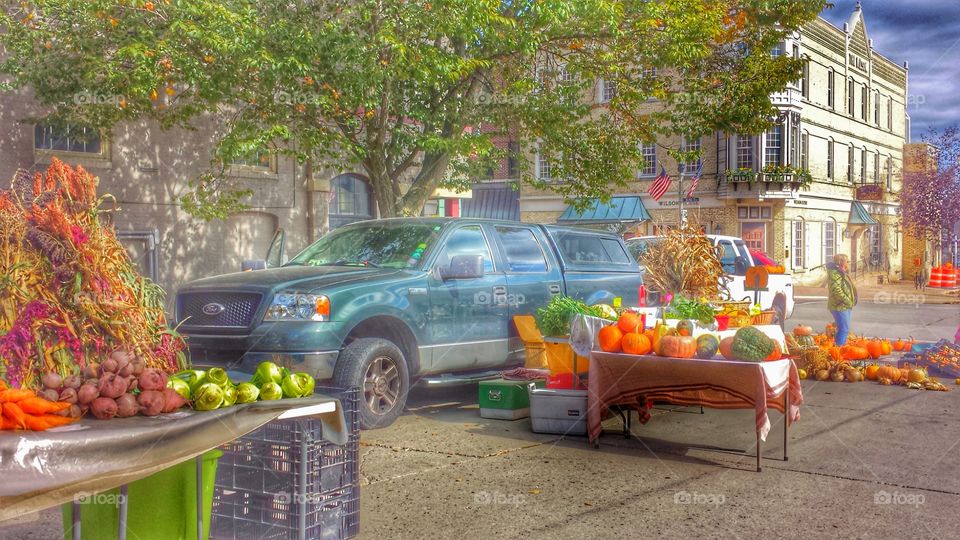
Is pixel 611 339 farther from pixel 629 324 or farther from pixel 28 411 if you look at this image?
pixel 28 411

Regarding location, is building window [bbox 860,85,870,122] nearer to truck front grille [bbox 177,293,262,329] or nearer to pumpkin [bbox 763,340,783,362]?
pumpkin [bbox 763,340,783,362]

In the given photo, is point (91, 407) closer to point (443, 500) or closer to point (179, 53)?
point (443, 500)

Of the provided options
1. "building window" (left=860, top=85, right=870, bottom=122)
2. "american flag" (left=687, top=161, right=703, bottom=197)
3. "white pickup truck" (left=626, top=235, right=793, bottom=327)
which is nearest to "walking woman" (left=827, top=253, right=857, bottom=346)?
"white pickup truck" (left=626, top=235, right=793, bottom=327)

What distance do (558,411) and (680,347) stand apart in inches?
61.7

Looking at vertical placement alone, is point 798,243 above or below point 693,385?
above

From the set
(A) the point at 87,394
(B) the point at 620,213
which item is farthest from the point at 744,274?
(B) the point at 620,213

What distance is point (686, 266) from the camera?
1083 cm

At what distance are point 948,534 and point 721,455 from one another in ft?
7.75

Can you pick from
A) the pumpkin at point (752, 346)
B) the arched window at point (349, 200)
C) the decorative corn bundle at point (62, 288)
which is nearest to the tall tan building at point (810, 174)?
the arched window at point (349, 200)

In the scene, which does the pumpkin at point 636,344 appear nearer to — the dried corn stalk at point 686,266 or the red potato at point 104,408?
the dried corn stalk at point 686,266

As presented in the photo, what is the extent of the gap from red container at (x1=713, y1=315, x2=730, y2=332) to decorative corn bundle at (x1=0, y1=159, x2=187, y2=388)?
18.2ft

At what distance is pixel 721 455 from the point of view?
25.7ft

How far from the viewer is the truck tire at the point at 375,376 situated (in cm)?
854

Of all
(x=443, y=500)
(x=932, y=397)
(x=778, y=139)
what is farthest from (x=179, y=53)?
(x=778, y=139)
